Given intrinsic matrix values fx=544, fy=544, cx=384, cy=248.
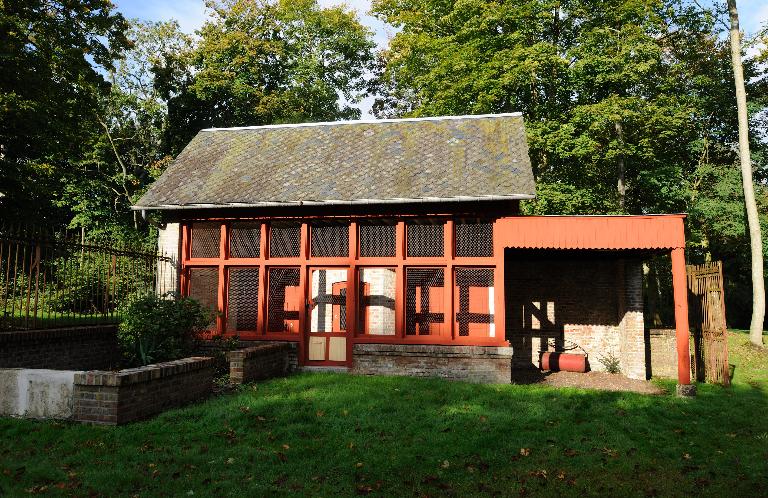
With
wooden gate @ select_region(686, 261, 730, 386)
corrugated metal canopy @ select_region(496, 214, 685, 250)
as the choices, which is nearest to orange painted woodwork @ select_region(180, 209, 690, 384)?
corrugated metal canopy @ select_region(496, 214, 685, 250)

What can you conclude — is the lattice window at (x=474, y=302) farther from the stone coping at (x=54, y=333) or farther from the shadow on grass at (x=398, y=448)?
the stone coping at (x=54, y=333)

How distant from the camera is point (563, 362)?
42.6ft

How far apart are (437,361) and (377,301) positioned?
182 cm

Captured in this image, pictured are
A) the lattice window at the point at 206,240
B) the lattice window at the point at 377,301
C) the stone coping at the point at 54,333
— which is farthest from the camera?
the lattice window at the point at 206,240

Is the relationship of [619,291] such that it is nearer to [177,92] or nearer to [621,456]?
[621,456]

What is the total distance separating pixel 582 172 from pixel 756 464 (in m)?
15.9

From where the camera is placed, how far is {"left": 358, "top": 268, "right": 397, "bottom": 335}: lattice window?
11.4m

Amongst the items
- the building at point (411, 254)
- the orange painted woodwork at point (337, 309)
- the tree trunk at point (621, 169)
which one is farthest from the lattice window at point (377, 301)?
the tree trunk at point (621, 169)

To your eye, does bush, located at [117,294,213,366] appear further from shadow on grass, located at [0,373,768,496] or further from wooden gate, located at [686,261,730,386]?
wooden gate, located at [686,261,730,386]

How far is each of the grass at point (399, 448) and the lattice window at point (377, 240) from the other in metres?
3.30

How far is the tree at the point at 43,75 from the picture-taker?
13867 mm

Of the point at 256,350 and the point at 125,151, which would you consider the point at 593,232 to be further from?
the point at 125,151

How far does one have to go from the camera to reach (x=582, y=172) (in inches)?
816

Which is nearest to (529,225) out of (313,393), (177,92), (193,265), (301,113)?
(313,393)
